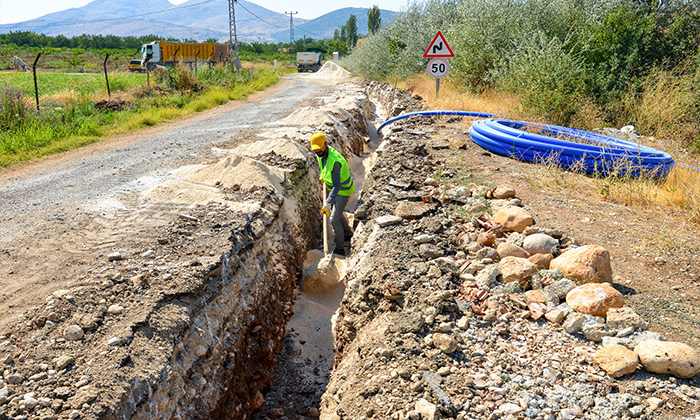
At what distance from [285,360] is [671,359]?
3495 mm

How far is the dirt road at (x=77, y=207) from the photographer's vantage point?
3.67m

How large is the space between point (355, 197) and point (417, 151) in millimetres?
1779

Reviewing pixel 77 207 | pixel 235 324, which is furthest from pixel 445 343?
pixel 77 207

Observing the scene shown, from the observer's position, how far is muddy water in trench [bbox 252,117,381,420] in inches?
159

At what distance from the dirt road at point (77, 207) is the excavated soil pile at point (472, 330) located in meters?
2.52

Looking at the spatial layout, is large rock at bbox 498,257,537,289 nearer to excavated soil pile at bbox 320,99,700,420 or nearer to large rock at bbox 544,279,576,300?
excavated soil pile at bbox 320,99,700,420

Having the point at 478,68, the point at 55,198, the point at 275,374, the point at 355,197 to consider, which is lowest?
the point at 275,374

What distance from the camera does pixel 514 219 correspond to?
4055 millimetres

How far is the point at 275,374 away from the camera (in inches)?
174

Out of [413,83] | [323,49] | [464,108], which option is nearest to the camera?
[464,108]

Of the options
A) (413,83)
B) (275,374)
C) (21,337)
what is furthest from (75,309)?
(413,83)

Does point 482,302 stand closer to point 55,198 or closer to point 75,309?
point 75,309

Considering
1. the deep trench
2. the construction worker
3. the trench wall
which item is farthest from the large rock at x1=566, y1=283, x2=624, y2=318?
the construction worker

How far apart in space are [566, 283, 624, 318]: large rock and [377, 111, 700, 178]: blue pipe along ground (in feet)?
8.94
